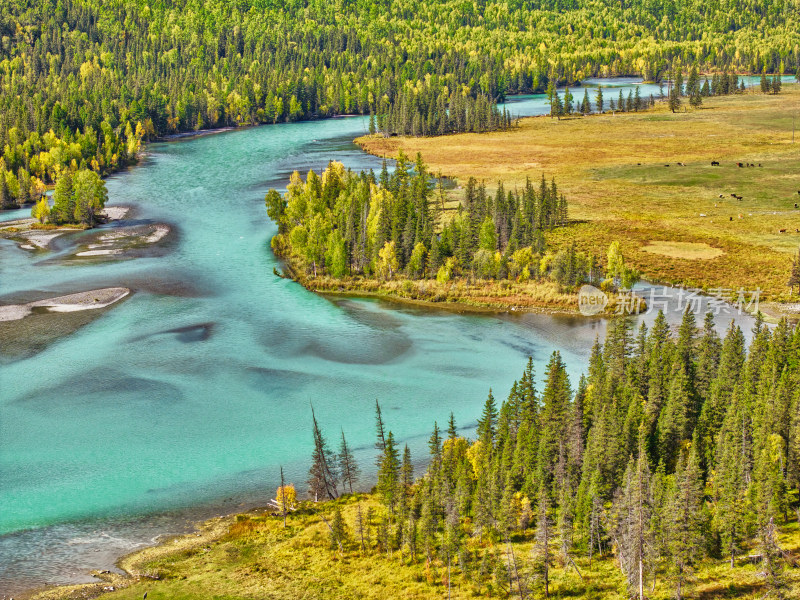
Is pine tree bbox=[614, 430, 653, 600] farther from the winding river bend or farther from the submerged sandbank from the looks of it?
the submerged sandbank

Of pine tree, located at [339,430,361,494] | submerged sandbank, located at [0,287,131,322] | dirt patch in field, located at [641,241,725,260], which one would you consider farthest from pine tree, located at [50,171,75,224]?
pine tree, located at [339,430,361,494]

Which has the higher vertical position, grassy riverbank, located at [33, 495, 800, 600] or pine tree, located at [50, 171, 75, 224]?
pine tree, located at [50, 171, 75, 224]

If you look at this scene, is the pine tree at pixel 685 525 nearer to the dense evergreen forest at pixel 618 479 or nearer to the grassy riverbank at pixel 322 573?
the dense evergreen forest at pixel 618 479

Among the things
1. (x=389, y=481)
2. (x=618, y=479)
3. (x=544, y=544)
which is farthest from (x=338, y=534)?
(x=618, y=479)

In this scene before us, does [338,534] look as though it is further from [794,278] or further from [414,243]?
[794,278]

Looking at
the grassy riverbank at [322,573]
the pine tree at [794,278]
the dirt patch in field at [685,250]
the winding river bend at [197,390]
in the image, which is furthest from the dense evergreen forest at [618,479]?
the dirt patch in field at [685,250]
